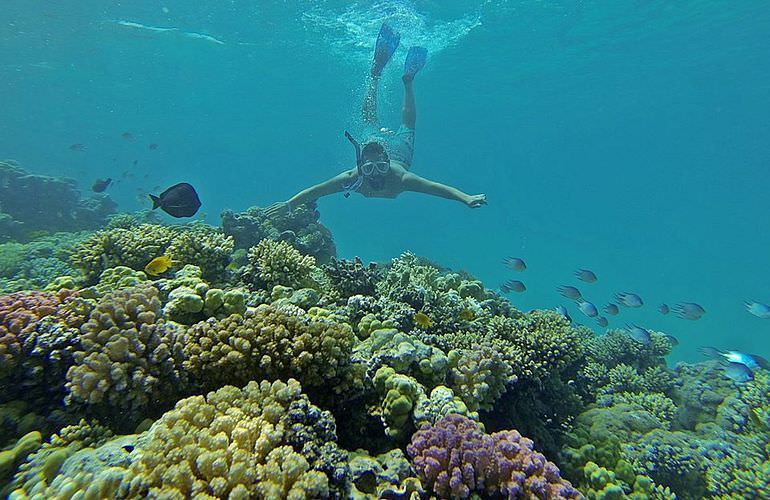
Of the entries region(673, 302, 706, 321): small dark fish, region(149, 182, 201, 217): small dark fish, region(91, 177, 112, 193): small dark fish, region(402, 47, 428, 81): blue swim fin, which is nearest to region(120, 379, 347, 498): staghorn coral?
region(149, 182, 201, 217): small dark fish

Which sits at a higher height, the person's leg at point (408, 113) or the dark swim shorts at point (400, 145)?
the person's leg at point (408, 113)

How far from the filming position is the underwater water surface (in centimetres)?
3219

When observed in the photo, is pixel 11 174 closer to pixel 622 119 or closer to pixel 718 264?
pixel 622 119

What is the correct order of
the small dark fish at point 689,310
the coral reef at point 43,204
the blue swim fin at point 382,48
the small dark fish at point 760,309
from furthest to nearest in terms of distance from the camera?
the coral reef at point 43,204 < the blue swim fin at point 382,48 < the small dark fish at point 689,310 < the small dark fish at point 760,309

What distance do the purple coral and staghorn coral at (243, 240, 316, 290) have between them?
11.2 ft

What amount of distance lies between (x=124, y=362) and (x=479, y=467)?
114 inches

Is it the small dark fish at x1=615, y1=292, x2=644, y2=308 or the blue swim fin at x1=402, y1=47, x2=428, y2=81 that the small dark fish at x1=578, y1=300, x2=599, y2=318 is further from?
the blue swim fin at x1=402, y1=47, x2=428, y2=81

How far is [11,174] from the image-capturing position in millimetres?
19156

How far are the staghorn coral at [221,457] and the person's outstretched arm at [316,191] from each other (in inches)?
389

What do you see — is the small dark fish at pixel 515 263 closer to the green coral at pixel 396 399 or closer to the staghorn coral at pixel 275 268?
the staghorn coral at pixel 275 268

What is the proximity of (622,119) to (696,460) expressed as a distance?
263ft

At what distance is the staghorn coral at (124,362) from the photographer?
9.36ft

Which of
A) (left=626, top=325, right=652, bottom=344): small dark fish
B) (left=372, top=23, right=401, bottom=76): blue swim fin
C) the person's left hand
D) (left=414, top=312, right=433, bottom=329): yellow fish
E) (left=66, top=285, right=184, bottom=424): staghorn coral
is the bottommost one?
(left=66, top=285, right=184, bottom=424): staghorn coral

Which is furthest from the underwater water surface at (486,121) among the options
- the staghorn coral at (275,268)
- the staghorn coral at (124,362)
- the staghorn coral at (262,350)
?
the staghorn coral at (262,350)
